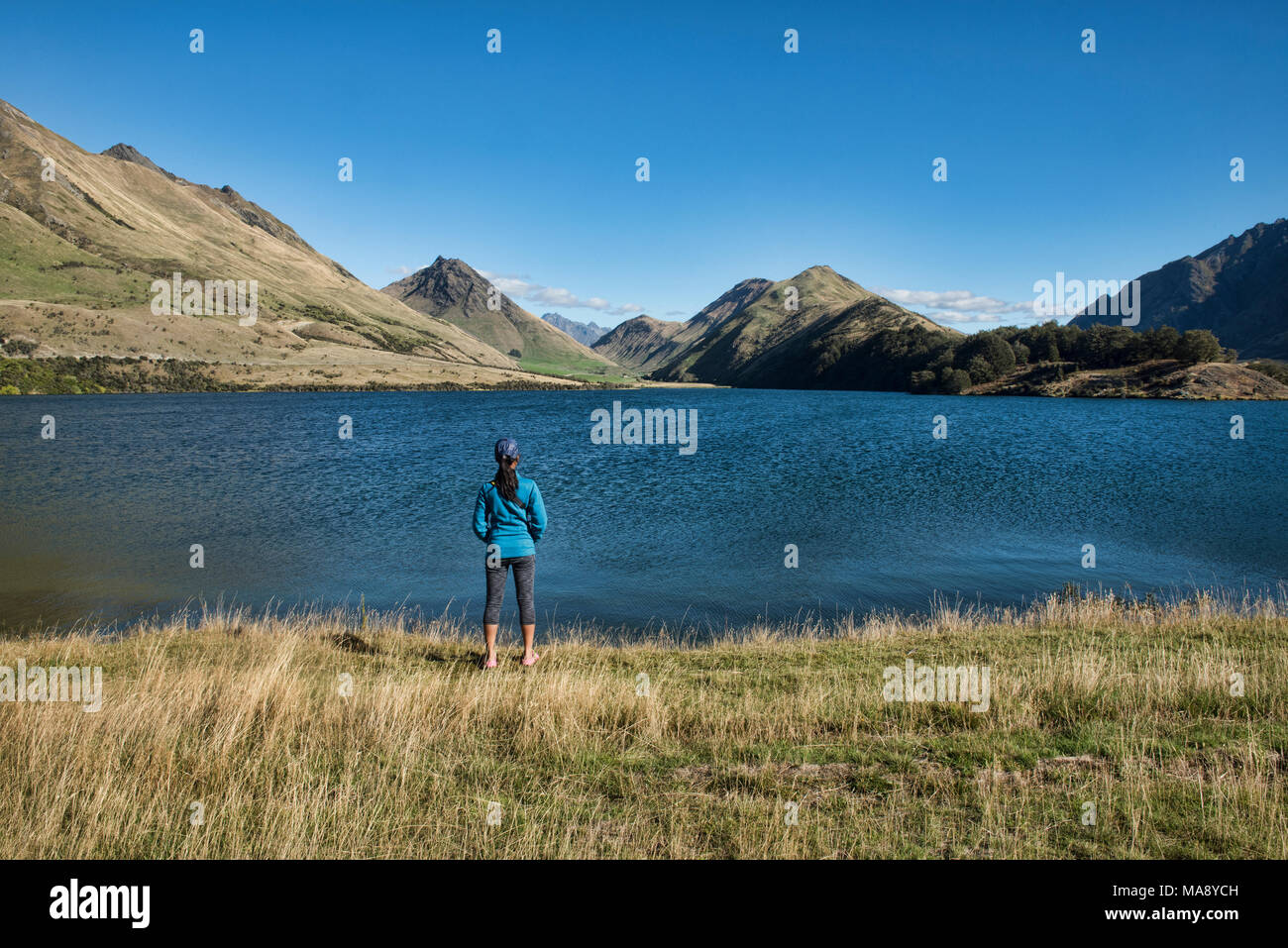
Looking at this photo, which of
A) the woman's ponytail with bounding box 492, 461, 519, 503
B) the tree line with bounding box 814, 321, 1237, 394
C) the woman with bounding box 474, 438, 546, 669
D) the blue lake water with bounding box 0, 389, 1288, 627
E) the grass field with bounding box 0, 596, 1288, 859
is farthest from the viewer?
the tree line with bounding box 814, 321, 1237, 394

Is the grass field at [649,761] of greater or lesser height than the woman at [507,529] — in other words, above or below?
below

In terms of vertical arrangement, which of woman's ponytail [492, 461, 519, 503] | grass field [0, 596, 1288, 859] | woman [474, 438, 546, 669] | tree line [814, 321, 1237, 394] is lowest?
grass field [0, 596, 1288, 859]

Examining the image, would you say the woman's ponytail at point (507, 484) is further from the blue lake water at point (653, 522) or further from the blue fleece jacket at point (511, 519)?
the blue lake water at point (653, 522)

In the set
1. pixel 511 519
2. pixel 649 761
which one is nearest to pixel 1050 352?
pixel 511 519

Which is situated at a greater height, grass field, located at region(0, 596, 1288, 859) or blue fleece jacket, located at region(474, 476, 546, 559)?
blue fleece jacket, located at region(474, 476, 546, 559)

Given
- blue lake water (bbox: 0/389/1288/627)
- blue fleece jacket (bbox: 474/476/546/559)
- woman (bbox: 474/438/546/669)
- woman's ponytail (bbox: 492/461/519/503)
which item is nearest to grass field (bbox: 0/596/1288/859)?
woman (bbox: 474/438/546/669)

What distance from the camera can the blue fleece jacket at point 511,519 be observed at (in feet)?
35.9

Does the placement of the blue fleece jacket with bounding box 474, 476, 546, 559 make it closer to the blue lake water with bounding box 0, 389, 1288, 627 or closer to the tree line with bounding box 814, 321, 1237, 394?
the blue lake water with bounding box 0, 389, 1288, 627

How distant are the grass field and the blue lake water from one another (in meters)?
8.04

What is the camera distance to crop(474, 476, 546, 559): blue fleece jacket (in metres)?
10.9

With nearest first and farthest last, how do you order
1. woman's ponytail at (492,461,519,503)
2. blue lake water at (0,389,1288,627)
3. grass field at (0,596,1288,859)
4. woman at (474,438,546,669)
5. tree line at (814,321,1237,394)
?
grass field at (0,596,1288,859) < woman's ponytail at (492,461,519,503) < woman at (474,438,546,669) < blue lake water at (0,389,1288,627) < tree line at (814,321,1237,394)

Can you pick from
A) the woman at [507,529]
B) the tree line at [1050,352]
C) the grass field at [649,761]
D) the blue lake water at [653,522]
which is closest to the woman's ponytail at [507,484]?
the woman at [507,529]

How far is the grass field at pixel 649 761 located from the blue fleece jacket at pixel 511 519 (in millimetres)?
2135

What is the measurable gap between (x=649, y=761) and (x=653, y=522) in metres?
22.1
